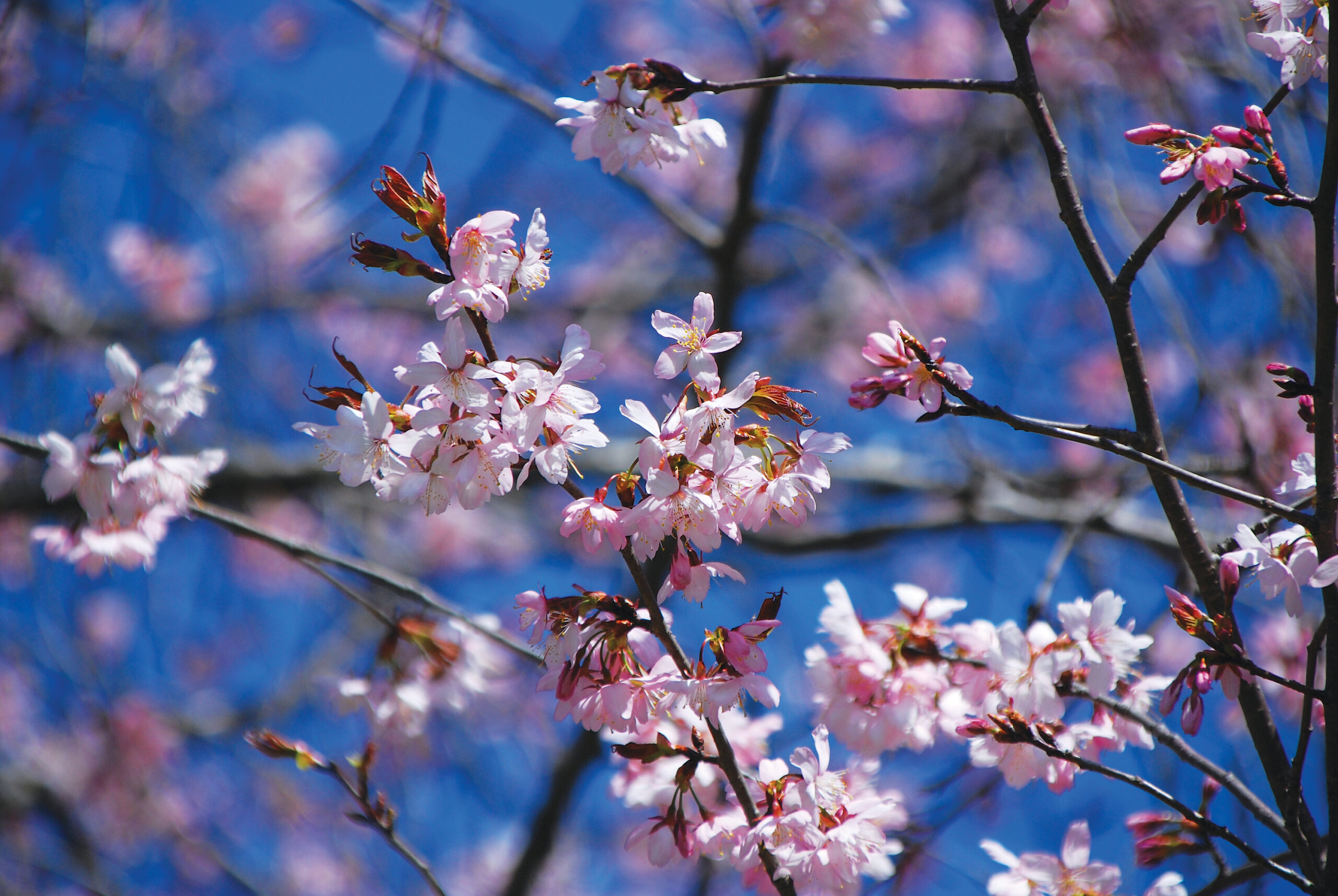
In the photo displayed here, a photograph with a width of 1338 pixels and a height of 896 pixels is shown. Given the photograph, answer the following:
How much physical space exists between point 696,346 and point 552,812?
6.86 ft

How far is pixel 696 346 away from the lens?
1135mm

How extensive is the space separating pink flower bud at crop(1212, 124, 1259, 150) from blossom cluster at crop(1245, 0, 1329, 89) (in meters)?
0.16

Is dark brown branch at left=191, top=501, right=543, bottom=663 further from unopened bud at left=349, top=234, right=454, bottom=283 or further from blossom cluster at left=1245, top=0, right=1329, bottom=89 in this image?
blossom cluster at left=1245, top=0, right=1329, bottom=89

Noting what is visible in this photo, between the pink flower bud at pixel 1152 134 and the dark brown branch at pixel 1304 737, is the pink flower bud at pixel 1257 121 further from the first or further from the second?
the dark brown branch at pixel 1304 737

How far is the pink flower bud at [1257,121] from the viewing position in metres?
1.05

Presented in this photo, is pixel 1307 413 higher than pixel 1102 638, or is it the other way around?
pixel 1307 413

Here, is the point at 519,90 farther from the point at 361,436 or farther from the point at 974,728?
the point at 974,728

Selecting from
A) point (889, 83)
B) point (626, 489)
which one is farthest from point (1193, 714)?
point (889, 83)

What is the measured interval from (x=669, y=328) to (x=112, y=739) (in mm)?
3148

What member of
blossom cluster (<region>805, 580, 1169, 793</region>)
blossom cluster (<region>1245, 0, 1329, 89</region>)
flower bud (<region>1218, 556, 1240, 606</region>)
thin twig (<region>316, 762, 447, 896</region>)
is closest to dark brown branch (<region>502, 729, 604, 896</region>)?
thin twig (<region>316, 762, 447, 896</region>)

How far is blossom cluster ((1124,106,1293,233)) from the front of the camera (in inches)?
40.1

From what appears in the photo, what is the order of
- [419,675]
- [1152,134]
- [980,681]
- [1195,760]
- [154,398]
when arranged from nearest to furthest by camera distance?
[1152,134] < [1195,760] < [980,681] < [154,398] < [419,675]

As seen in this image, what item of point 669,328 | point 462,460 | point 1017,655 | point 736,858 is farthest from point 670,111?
point 736,858

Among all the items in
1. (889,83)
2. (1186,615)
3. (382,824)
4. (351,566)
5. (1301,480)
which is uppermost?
(889,83)
